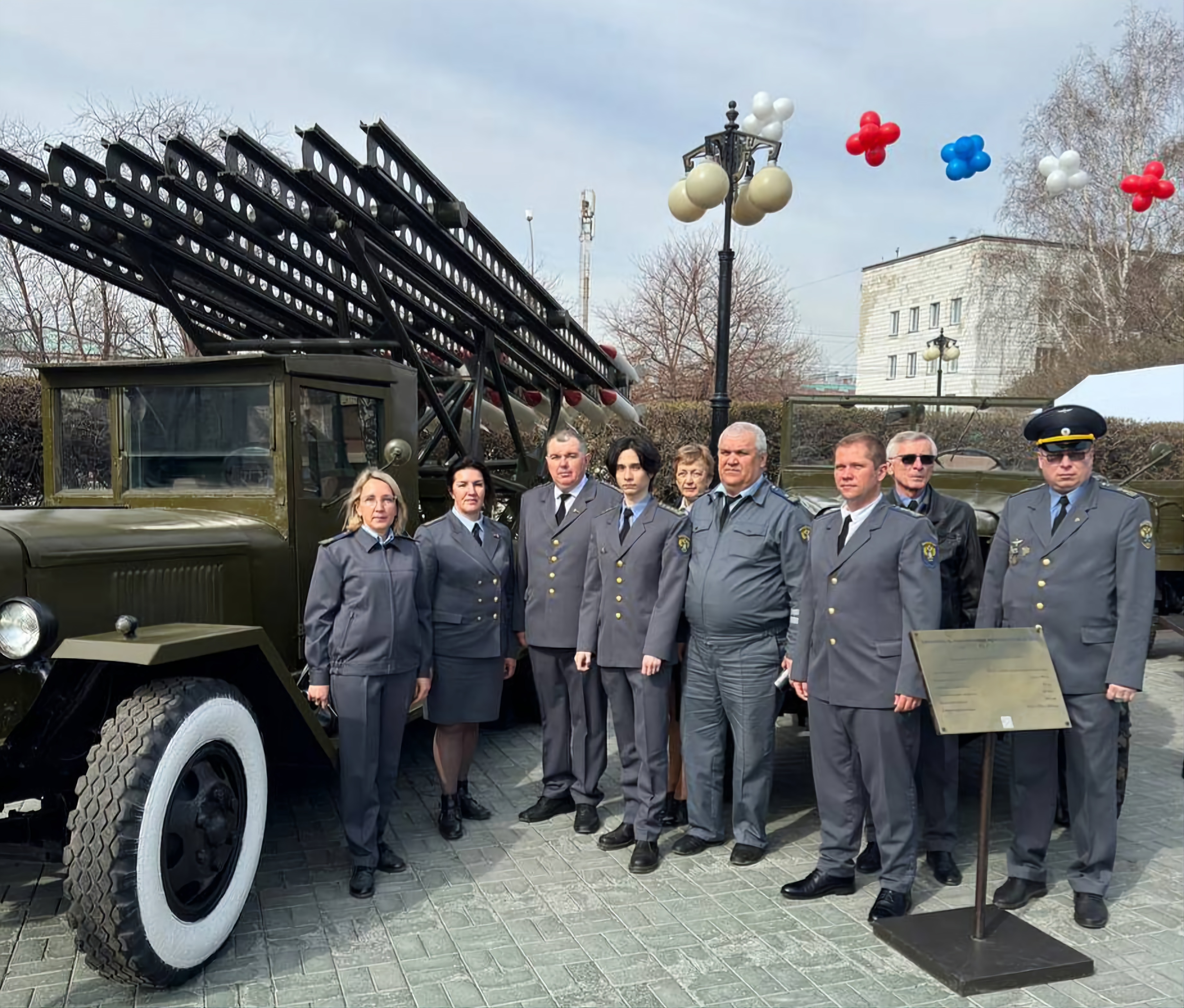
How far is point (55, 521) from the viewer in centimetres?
322

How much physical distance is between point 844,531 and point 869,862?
1.31 m

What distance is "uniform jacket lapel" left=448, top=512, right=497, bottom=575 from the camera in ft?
13.3

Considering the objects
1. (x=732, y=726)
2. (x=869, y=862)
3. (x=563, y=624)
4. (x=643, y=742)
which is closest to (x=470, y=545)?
(x=563, y=624)

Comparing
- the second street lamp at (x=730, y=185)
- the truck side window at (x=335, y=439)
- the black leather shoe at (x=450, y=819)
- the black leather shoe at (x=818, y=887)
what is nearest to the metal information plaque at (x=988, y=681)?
the black leather shoe at (x=818, y=887)

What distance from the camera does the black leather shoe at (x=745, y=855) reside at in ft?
12.2

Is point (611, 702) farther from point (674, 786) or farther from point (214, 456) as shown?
point (214, 456)

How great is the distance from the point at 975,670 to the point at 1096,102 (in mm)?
22102

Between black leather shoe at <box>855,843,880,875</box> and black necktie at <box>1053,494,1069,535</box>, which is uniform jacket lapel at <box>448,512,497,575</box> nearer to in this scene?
black leather shoe at <box>855,843,880,875</box>

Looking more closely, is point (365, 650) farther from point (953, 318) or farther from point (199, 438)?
point (953, 318)

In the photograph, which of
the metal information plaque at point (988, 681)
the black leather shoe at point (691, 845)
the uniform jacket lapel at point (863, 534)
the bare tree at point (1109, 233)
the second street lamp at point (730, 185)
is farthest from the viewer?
the bare tree at point (1109, 233)

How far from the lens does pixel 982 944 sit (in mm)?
3039

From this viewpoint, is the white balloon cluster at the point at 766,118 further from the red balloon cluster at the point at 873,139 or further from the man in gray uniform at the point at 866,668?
the man in gray uniform at the point at 866,668

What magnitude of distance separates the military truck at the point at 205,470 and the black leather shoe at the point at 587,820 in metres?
1.14

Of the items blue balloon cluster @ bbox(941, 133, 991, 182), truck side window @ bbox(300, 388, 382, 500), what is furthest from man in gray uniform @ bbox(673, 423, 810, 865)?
blue balloon cluster @ bbox(941, 133, 991, 182)
